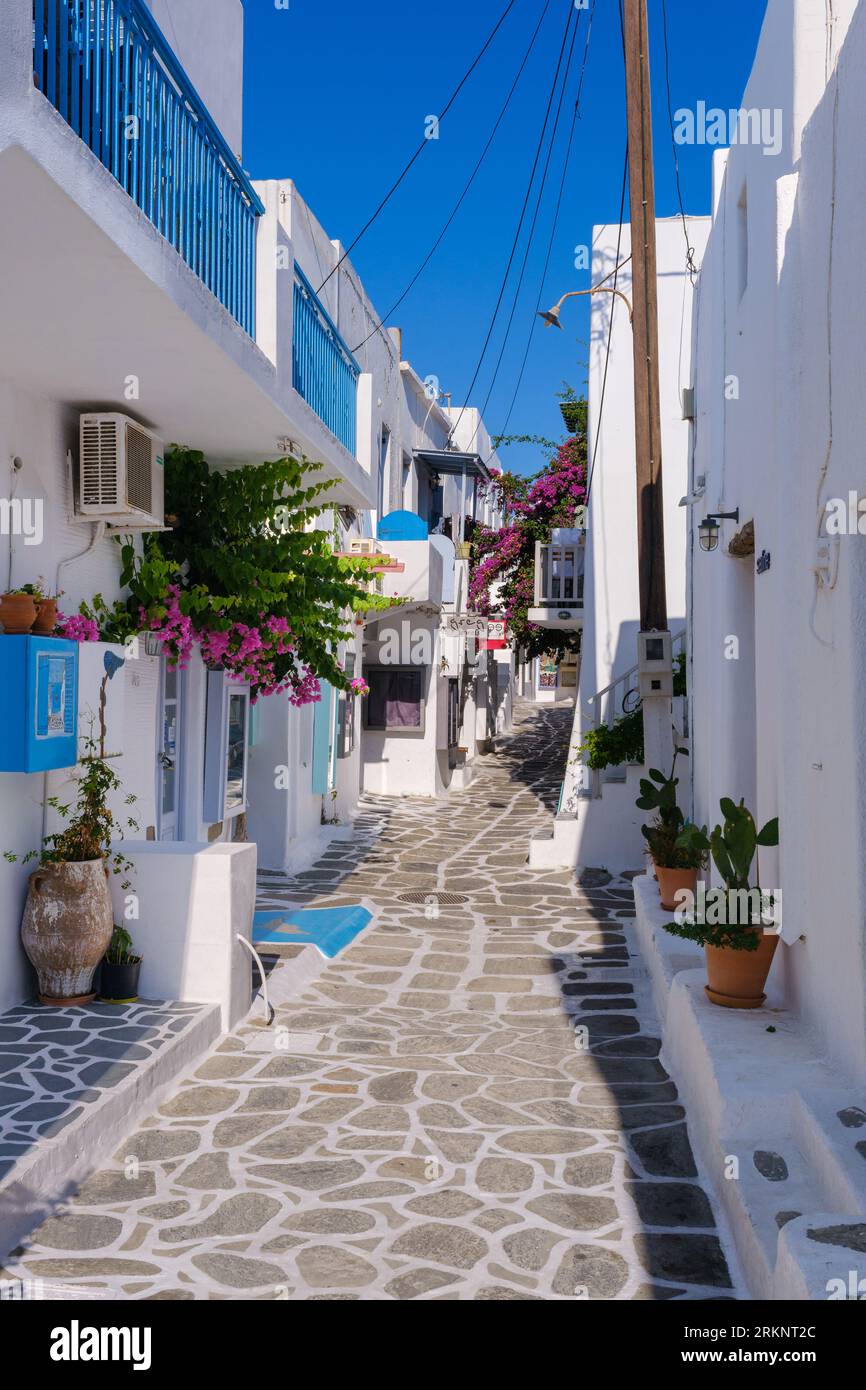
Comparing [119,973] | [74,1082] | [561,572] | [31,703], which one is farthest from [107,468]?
[561,572]

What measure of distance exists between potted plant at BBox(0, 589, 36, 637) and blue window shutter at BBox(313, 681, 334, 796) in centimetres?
768

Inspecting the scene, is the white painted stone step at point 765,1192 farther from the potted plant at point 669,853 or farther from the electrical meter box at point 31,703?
the potted plant at point 669,853

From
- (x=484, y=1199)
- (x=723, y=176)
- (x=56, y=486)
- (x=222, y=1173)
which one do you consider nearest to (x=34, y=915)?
(x=222, y=1173)

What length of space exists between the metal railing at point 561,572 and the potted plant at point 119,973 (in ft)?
43.7

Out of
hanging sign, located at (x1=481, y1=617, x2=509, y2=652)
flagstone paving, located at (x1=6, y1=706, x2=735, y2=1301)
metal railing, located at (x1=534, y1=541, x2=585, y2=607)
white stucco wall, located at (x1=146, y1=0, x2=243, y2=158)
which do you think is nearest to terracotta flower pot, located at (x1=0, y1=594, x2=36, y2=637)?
flagstone paving, located at (x1=6, y1=706, x2=735, y2=1301)

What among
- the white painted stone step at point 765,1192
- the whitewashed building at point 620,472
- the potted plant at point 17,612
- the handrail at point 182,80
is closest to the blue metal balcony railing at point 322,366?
the handrail at point 182,80

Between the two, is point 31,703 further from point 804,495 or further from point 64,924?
point 804,495

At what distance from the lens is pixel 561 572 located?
19.0 meters

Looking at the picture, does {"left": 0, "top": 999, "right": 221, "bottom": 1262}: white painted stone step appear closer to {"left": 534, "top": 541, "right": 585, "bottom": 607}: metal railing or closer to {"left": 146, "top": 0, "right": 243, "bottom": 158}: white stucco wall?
{"left": 146, "top": 0, "right": 243, "bottom": 158}: white stucco wall

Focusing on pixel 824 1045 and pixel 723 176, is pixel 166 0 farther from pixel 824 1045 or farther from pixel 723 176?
pixel 824 1045

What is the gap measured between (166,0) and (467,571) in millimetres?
16042

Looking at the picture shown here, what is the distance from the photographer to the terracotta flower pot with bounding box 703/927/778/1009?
5.86 meters

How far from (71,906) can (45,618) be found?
5.30ft

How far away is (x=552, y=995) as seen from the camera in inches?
320
